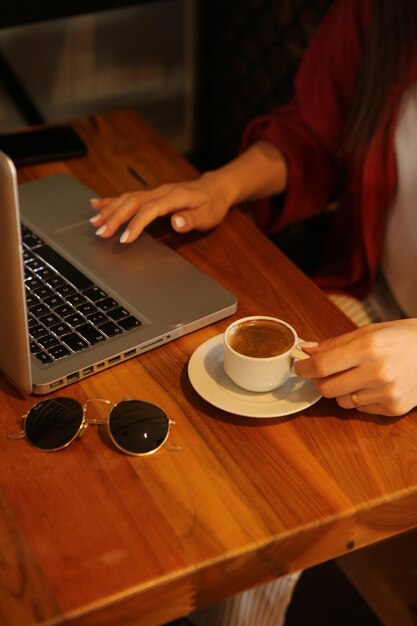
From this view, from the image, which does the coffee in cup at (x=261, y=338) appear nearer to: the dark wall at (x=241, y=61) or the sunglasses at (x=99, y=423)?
the sunglasses at (x=99, y=423)

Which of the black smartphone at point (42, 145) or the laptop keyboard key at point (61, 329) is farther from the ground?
the laptop keyboard key at point (61, 329)

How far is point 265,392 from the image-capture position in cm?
88

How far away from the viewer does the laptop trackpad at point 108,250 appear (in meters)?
1.05

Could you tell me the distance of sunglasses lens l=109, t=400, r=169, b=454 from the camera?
2.69 ft

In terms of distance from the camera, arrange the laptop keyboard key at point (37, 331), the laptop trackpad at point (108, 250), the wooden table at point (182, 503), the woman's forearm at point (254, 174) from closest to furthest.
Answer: the wooden table at point (182, 503), the laptop keyboard key at point (37, 331), the laptop trackpad at point (108, 250), the woman's forearm at point (254, 174)

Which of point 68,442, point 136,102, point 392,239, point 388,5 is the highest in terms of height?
point 388,5

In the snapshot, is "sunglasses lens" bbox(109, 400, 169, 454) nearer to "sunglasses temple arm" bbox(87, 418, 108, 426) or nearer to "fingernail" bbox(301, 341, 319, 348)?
"sunglasses temple arm" bbox(87, 418, 108, 426)

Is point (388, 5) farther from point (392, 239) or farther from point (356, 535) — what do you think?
point (356, 535)

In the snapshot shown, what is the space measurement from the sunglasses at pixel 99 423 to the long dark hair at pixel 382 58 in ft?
2.11

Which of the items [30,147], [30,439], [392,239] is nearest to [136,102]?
[30,147]

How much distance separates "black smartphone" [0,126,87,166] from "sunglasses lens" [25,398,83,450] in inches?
21.4

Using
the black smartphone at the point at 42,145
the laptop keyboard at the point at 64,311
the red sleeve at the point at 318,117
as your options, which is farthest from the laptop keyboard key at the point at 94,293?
the red sleeve at the point at 318,117

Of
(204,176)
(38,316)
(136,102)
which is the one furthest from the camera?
(136,102)

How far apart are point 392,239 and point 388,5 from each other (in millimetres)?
341
